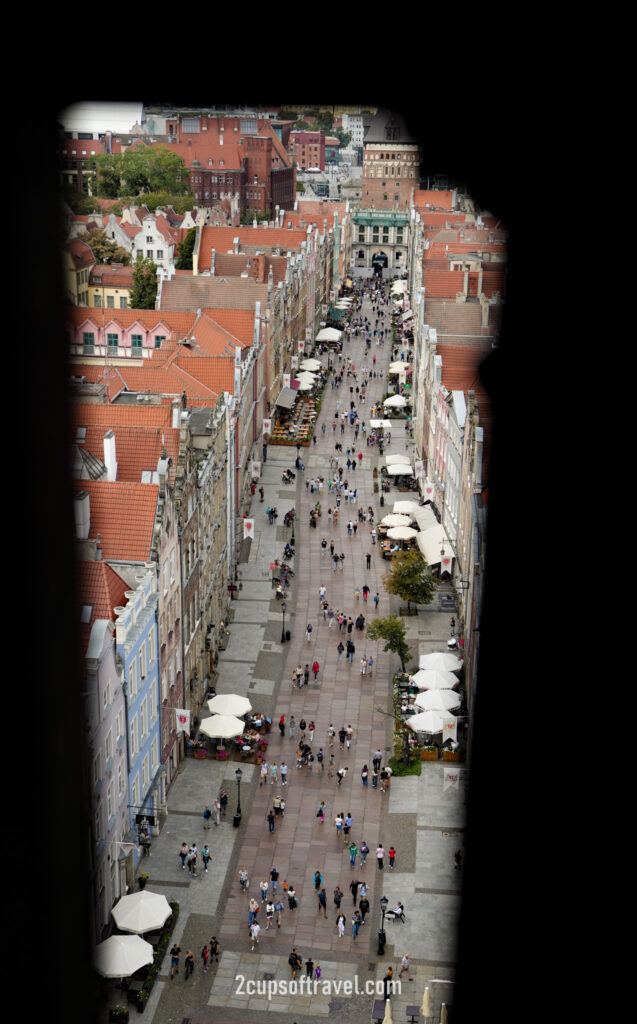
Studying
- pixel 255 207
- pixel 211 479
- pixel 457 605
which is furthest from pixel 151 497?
pixel 255 207

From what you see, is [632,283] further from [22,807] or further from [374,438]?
[374,438]

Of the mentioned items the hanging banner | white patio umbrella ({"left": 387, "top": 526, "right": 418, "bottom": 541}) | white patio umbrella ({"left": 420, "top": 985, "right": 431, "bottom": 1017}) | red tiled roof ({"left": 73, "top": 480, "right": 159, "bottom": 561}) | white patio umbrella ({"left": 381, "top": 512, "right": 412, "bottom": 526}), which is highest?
red tiled roof ({"left": 73, "top": 480, "right": 159, "bottom": 561})

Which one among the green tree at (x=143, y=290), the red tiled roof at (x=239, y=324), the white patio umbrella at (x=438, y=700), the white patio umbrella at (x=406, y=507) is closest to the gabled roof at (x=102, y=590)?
the white patio umbrella at (x=438, y=700)

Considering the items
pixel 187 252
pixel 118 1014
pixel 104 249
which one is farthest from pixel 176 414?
pixel 104 249

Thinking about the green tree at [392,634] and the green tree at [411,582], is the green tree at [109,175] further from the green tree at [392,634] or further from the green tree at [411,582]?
the green tree at [392,634]

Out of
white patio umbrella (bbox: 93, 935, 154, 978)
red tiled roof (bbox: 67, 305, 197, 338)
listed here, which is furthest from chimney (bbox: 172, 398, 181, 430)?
red tiled roof (bbox: 67, 305, 197, 338)

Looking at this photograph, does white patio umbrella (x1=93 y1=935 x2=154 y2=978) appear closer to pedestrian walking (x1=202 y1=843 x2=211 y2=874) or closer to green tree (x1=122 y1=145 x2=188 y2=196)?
pedestrian walking (x1=202 y1=843 x2=211 y2=874)

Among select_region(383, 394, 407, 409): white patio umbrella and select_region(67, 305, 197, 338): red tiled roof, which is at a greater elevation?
select_region(67, 305, 197, 338): red tiled roof
